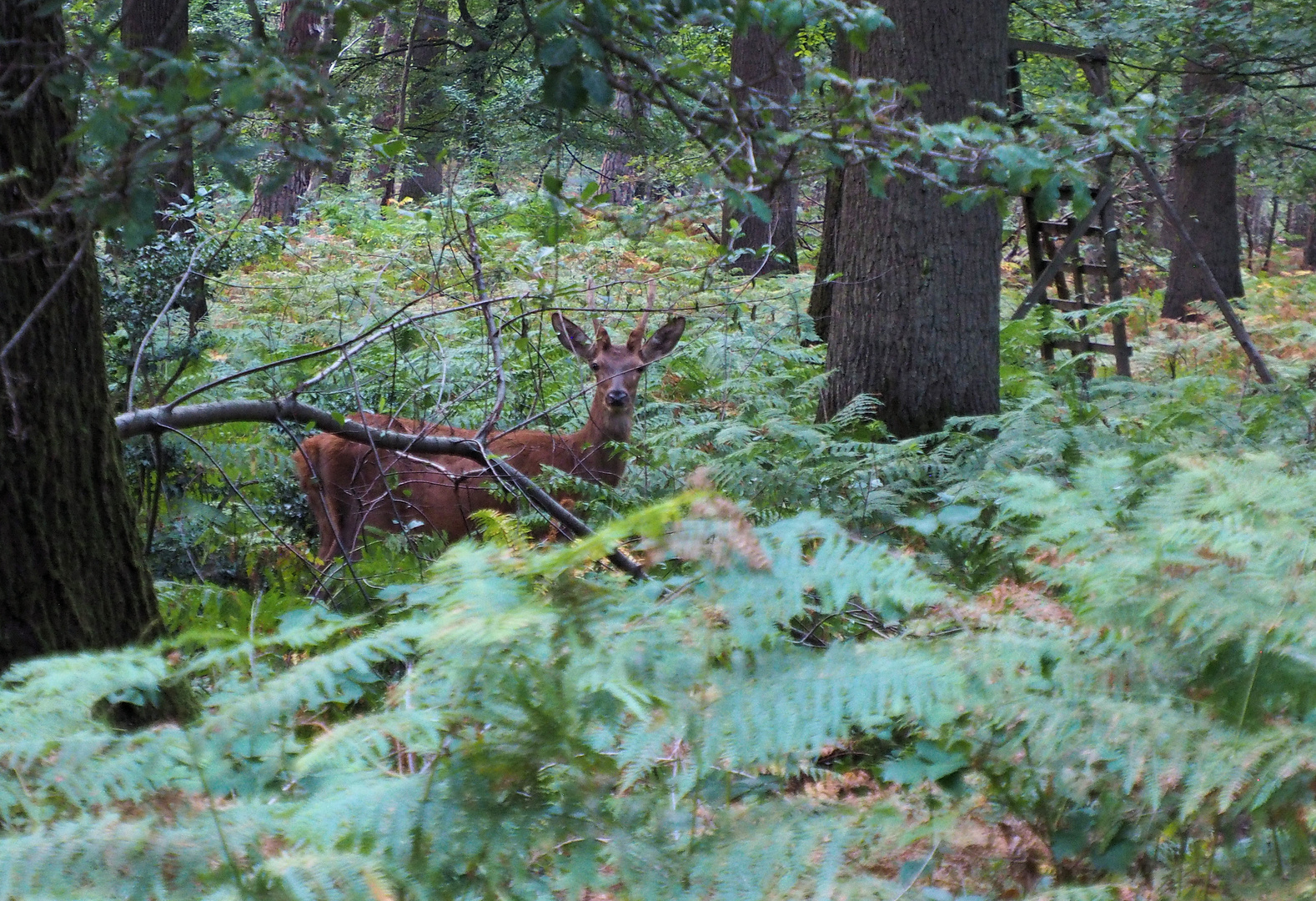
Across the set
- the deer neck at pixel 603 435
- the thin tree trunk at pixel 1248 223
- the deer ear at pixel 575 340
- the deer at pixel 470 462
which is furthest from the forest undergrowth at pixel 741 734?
→ the thin tree trunk at pixel 1248 223

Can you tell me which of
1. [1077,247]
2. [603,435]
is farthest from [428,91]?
[1077,247]

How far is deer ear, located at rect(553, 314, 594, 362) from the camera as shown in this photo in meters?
7.16

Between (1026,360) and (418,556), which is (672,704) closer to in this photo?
(418,556)

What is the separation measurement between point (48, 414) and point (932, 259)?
5.26 metres

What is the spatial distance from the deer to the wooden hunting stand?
360cm

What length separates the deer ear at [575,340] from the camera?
7.16 metres

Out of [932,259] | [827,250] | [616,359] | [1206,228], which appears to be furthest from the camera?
[1206,228]

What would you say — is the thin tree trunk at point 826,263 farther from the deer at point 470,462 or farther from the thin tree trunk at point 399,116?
the thin tree trunk at point 399,116

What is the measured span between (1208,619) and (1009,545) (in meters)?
0.88

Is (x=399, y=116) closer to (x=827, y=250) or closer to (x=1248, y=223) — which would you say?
(x=827, y=250)

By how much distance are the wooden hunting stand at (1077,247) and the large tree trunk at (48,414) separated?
7198 millimetres

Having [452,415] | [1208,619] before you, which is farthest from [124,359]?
[1208,619]

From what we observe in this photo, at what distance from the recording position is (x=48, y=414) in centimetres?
324

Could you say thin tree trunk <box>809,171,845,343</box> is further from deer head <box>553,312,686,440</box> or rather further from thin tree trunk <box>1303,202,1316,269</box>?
thin tree trunk <box>1303,202,1316,269</box>
